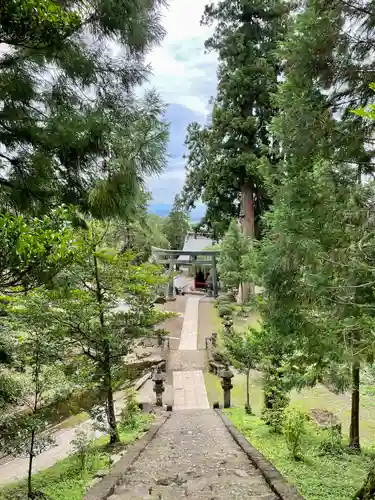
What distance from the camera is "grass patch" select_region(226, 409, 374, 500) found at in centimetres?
428

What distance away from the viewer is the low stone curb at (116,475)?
3655 millimetres

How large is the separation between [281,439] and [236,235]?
1220cm

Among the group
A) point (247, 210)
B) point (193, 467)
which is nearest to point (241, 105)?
point (247, 210)

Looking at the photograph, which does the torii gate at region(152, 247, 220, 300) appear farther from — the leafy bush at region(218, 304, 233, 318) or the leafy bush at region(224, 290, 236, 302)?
the leafy bush at region(218, 304, 233, 318)

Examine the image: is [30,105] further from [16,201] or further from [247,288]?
[247,288]

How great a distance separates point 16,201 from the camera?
3.57 meters

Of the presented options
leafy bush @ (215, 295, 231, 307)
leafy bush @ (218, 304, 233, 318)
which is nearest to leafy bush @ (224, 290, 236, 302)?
leafy bush @ (215, 295, 231, 307)

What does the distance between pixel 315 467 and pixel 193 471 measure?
1.66m

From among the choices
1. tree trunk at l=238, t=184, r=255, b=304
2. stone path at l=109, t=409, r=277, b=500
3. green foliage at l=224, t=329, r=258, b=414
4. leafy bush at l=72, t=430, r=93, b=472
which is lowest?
leafy bush at l=72, t=430, r=93, b=472

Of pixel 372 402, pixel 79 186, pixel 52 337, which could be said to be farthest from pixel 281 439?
pixel 79 186

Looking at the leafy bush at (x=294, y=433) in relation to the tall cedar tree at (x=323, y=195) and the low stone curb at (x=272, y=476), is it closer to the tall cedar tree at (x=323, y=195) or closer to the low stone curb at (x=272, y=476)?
the low stone curb at (x=272, y=476)

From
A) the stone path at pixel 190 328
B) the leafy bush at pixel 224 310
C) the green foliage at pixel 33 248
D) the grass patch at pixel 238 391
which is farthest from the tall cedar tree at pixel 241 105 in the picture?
the green foliage at pixel 33 248

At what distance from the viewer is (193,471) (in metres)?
4.80

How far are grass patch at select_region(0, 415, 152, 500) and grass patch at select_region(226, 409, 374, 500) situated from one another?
89.3 inches
